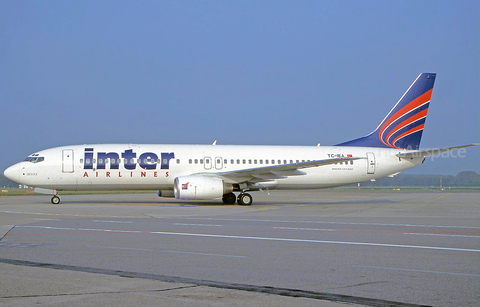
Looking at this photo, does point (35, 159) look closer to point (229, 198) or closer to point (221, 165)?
point (221, 165)

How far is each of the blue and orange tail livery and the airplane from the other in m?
0.06

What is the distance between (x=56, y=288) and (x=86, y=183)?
2141cm

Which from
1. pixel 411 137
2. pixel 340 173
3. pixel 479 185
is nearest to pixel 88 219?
pixel 340 173

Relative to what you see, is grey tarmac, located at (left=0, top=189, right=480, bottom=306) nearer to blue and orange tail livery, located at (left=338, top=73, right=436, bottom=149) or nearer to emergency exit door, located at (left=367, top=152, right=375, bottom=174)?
emergency exit door, located at (left=367, top=152, right=375, bottom=174)

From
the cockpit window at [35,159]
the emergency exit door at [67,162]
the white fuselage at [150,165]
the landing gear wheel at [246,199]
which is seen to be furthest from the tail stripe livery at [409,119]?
the cockpit window at [35,159]

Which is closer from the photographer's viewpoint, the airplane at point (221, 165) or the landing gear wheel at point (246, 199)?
the airplane at point (221, 165)

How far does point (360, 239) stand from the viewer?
1161 centimetres

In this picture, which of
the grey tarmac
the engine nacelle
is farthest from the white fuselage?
the grey tarmac

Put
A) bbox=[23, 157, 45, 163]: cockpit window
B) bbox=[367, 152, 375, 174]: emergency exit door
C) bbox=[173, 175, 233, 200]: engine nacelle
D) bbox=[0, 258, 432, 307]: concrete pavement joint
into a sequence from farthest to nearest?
bbox=[367, 152, 375, 174]: emergency exit door < bbox=[23, 157, 45, 163]: cockpit window < bbox=[173, 175, 233, 200]: engine nacelle < bbox=[0, 258, 432, 307]: concrete pavement joint

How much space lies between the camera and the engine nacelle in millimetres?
25266

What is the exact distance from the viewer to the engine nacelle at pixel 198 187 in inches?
995

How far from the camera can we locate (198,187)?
83.1 ft

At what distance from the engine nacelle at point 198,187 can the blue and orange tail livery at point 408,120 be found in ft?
36.9

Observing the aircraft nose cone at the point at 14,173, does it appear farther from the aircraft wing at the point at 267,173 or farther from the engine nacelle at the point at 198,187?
the aircraft wing at the point at 267,173
